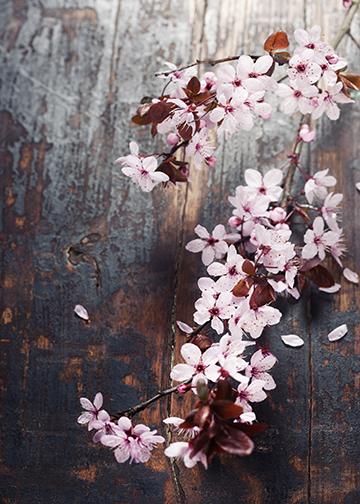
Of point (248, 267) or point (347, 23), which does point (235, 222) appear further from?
point (347, 23)

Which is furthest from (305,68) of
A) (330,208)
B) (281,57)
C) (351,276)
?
(351,276)

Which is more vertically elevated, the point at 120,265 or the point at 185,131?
the point at 185,131

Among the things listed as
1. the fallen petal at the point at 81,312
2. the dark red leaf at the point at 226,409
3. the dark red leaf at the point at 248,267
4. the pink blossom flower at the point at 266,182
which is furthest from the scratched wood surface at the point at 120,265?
the dark red leaf at the point at 226,409

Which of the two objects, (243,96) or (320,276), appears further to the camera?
(320,276)

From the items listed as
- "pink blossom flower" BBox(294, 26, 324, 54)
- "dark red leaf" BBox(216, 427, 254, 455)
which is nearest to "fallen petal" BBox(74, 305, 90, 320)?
"dark red leaf" BBox(216, 427, 254, 455)


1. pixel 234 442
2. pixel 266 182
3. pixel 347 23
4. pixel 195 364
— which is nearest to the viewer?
pixel 234 442

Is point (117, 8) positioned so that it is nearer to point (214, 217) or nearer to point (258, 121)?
point (258, 121)

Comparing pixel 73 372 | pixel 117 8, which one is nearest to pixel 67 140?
pixel 117 8
